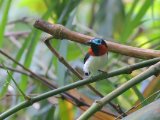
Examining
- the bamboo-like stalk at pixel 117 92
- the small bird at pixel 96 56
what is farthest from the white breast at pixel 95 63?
the bamboo-like stalk at pixel 117 92

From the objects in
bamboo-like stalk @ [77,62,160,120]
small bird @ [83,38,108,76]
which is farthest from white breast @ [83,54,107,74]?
bamboo-like stalk @ [77,62,160,120]

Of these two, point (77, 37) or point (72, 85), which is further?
point (77, 37)

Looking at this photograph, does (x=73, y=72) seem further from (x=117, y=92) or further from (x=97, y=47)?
(x=117, y=92)

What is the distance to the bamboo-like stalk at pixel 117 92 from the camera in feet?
Answer: 1.87

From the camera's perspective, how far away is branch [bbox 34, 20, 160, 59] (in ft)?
2.49

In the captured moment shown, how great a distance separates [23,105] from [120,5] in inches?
53.6

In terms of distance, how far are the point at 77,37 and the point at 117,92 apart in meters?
0.23

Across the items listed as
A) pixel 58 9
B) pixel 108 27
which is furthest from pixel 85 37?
pixel 108 27

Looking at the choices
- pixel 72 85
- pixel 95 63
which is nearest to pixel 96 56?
pixel 95 63

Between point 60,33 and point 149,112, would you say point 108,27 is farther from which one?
point 149,112

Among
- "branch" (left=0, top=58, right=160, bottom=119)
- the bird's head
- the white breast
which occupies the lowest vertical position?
"branch" (left=0, top=58, right=160, bottom=119)

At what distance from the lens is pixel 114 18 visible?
79.4 inches

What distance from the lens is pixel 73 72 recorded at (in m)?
0.86

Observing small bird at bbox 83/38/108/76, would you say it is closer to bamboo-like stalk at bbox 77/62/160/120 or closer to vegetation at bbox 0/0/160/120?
vegetation at bbox 0/0/160/120
